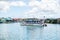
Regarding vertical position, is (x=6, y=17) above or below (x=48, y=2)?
below

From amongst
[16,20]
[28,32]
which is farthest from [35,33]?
[16,20]

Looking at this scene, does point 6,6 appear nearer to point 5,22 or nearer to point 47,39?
point 5,22

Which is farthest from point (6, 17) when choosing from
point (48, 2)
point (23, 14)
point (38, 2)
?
point (48, 2)

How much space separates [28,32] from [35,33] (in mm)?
81

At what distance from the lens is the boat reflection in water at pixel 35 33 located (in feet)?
4.36

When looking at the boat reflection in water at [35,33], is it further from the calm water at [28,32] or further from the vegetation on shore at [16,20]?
the vegetation on shore at [16,20]

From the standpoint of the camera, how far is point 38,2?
1.36 m

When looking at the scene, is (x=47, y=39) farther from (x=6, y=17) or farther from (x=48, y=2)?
(x=6, y=17)

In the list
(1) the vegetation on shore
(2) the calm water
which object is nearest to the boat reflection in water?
(2) the calm water

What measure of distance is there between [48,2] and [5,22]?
1.79 feet

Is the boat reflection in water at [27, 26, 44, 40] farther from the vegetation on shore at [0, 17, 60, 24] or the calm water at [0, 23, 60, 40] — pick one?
the vegetation on shore at [0, 17, 60, 24]

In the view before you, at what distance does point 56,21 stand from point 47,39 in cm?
23

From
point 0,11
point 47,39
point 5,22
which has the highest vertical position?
point 0,11

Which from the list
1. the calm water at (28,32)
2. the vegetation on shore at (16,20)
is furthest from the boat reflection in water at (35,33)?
the vegetation on shore at (16,20)
